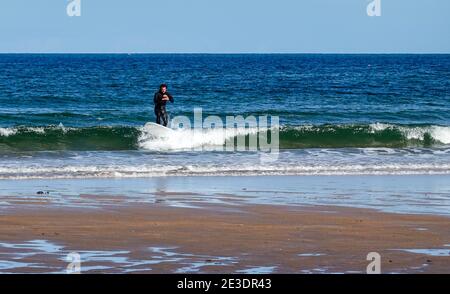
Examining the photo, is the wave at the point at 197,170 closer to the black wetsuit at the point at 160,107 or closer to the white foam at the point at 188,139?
the black wetsuit at the point at 160,107

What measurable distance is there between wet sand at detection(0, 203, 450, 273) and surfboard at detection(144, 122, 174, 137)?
1038cm

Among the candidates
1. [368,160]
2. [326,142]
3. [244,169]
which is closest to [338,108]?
[326,142]

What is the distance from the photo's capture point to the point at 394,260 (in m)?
8.16

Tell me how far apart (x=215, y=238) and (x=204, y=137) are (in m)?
13.7

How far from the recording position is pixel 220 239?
9281 mm

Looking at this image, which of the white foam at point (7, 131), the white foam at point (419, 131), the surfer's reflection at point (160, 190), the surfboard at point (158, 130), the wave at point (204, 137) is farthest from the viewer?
the white foam at point (419, 131)

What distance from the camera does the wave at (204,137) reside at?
73.1ft

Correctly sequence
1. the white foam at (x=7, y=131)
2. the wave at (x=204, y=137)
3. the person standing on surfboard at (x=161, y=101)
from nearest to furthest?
the person standing on surfboard at (x=161, y=101) < the wave at (x=204, y=137) < the white foam at (x=7, y=131)

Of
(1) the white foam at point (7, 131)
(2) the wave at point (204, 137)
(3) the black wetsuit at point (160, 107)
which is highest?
(3) the black wetsuit at point (160, 107)

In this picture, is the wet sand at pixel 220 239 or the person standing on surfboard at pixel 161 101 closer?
the wet sand at pixel 220 239

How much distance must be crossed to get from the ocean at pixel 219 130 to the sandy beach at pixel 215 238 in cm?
437

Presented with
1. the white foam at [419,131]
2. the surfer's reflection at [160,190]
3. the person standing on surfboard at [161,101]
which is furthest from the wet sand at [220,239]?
the white foam at [419,131]

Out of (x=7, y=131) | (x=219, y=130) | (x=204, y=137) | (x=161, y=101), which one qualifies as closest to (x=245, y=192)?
(x=161, y=101)
